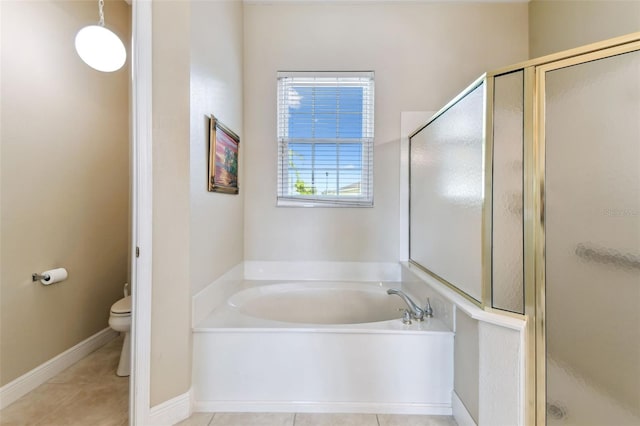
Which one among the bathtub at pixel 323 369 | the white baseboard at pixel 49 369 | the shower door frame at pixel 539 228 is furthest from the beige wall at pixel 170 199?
the shower door frame at pixel 539 228

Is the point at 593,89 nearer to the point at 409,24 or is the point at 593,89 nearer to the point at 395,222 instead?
the point at 395,222

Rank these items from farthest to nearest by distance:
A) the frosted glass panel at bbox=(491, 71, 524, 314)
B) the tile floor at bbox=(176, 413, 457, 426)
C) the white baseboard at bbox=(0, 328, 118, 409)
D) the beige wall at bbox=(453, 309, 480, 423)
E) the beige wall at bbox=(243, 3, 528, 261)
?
1. the beige wall at bbox=(243, 3, 528, 261)
2. the white baseboard at bbox=(0, 328, 118, 409)
3. the tile floor at bbox=(176, 413, 457, 426)
4. the beige wall at bbox=(453, 309, 480, 423)
5. the frosted glass panel at bbox=(491, 71, 524, 314)

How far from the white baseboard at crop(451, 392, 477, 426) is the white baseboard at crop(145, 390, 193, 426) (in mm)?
1440

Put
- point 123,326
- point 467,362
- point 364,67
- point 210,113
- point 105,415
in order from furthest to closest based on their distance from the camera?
1. point 364,67
2. point 123,326
3. point 210,113
4. point 105,415
5. point 467,362

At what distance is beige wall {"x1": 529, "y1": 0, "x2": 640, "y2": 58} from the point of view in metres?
1.65

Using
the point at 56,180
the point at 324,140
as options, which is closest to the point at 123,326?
the point at 56,180

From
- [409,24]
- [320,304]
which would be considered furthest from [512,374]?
[409,24]

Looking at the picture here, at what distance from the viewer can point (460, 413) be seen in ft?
4.75

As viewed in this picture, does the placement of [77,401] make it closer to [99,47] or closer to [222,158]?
[222,158]

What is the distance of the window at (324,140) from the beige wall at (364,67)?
80 millimetres

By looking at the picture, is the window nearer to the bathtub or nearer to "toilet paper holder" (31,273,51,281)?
the bathtub

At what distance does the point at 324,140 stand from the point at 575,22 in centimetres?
198

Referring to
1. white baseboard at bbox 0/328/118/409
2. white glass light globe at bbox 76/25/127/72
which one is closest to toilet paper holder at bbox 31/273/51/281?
white baseboard at bbox 0/328/118/409

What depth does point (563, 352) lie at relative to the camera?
3.76 ft
